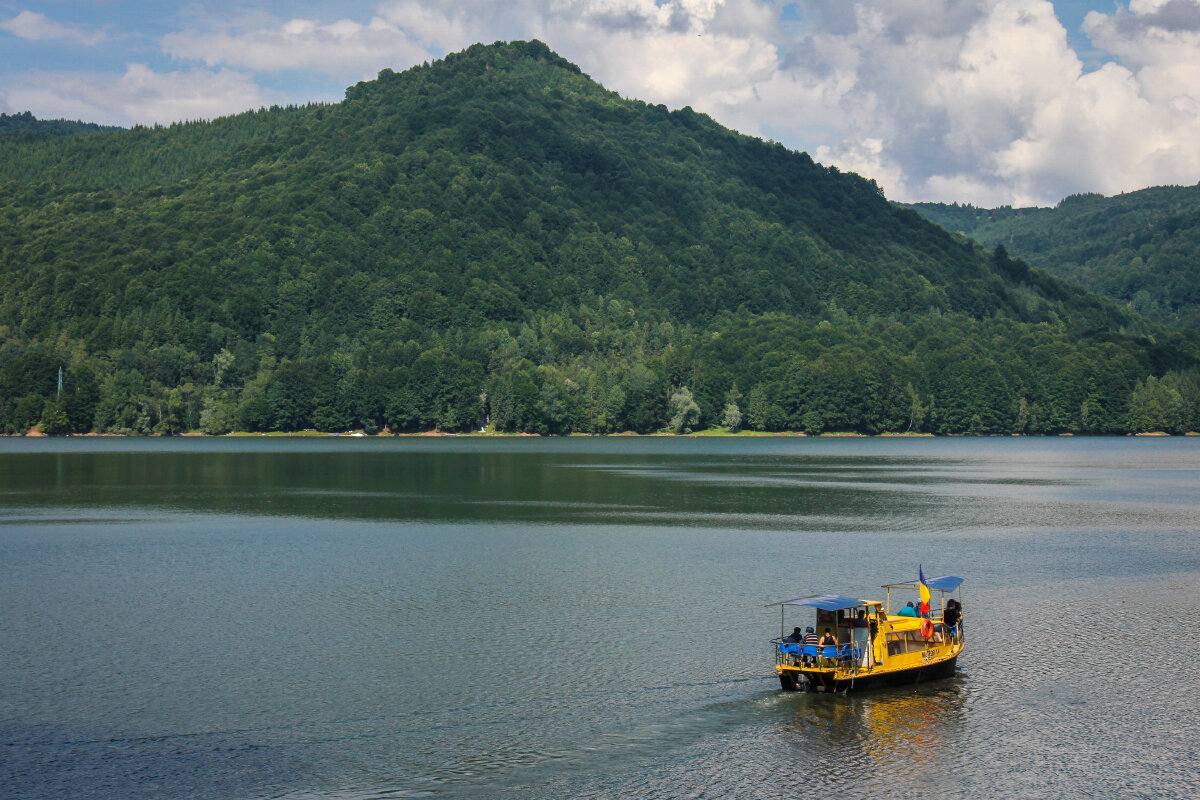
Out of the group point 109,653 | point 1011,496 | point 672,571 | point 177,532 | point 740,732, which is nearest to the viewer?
point 740,732

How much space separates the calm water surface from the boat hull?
2.00 feet

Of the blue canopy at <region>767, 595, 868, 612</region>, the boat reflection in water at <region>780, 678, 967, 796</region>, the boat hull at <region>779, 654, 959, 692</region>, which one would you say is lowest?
the boat reflection in water at <region>780, 678, 967, 796</region>

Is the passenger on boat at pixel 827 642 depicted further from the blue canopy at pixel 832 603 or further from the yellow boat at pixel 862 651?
the blue canopy at pixel 832 603

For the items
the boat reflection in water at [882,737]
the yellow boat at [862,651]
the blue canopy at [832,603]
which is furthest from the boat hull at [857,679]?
the blue canopy at [832,603]

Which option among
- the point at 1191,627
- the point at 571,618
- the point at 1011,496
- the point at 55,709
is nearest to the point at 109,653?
the point at 55,709

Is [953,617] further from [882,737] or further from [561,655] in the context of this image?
[561,655]

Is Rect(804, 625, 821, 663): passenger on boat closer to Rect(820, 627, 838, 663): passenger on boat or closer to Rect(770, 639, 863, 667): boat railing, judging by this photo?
Rect(770, 639, 863, 667): boat railing

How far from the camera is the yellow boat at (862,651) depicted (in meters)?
38.5

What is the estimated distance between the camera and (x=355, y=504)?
100 metres

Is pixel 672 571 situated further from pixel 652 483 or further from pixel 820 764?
pixel 652 483

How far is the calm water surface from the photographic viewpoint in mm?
31078

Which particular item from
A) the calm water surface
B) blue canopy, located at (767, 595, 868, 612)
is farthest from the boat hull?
blue canopy, located at (767, 595, 868, 612)

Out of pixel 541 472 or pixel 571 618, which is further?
pixel 541 472

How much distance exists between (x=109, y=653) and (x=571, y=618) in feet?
65.9
